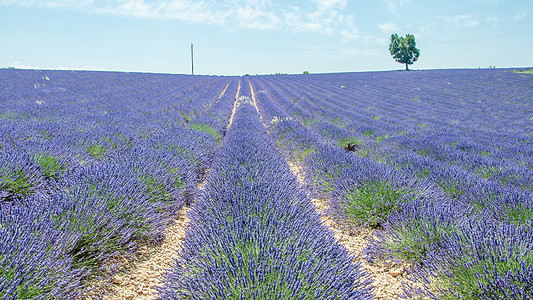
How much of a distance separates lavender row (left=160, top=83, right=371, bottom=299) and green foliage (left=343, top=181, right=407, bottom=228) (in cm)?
60

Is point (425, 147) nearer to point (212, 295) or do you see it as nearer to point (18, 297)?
point (212, 295)

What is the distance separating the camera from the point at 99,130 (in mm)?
4891

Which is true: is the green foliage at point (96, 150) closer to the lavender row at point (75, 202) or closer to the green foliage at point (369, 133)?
the lavender row at point (75, 202)


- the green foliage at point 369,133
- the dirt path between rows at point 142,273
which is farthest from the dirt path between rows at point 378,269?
the green foliage at point 369,133

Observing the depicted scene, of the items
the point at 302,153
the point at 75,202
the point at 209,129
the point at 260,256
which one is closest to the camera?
the point at 260,256

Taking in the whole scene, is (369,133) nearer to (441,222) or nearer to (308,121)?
(308,121)

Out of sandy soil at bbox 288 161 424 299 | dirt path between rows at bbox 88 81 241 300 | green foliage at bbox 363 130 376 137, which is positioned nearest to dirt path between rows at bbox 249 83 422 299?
sandy soil at bbox 288 161 424 299

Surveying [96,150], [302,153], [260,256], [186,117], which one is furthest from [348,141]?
[186,117]

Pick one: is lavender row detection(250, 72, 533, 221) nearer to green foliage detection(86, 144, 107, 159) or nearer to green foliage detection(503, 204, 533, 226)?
green foliage detection(503, 204, 533, 226)

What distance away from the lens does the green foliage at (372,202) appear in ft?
9.61

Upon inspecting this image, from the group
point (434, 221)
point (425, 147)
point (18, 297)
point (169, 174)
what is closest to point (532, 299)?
point (434, 221)

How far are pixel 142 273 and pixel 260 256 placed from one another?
3.60ft

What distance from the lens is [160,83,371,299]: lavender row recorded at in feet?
4.98

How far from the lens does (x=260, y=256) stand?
5.60 ft
